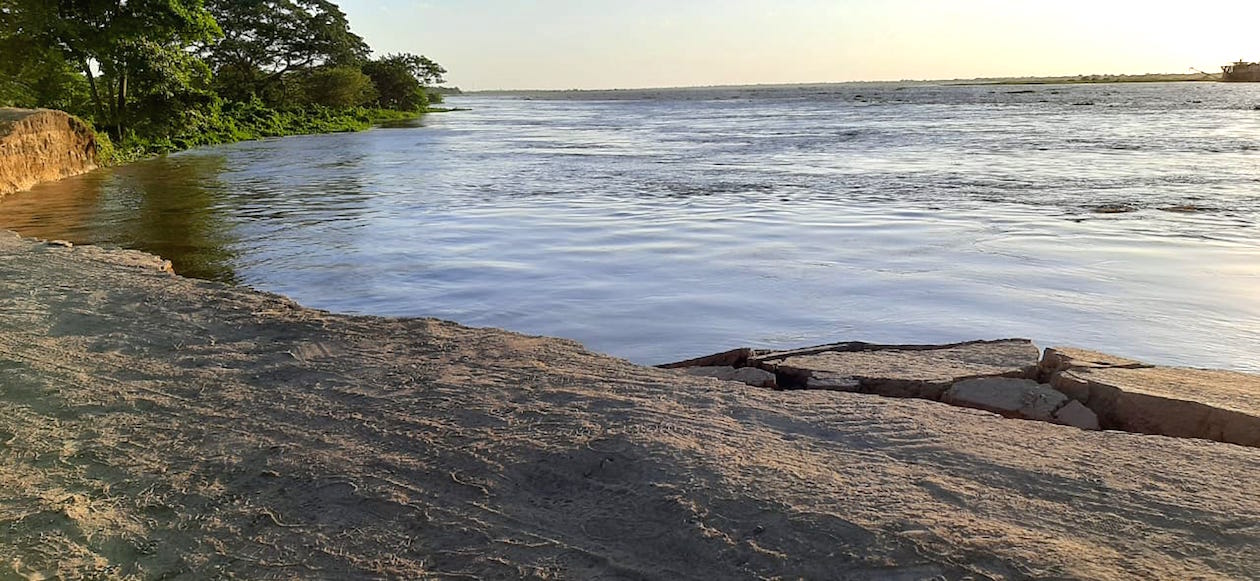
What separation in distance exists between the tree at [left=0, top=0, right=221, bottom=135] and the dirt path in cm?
1873

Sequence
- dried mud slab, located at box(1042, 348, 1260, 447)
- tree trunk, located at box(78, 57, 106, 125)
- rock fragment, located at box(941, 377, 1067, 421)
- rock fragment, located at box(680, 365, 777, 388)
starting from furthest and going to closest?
1. tree trunk, located at box(78, 57, 106, 125)
2. rock fragment, located at box(680, 365, 777, 388)
3. rock fragment, located at box(941, 377, 1067, 421)
4. dried mud slab, located at box(1042, 348, 1260, 447)

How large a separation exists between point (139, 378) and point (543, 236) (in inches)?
246

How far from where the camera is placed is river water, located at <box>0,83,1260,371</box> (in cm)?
616

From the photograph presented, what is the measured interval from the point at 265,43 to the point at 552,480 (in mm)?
49332

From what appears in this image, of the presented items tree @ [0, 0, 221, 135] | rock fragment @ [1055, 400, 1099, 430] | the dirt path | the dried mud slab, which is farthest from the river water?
tree @ [0, 0, 221, 135]

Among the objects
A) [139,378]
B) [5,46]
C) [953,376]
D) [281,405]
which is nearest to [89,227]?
[139,378]

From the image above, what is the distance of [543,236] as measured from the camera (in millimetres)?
10219

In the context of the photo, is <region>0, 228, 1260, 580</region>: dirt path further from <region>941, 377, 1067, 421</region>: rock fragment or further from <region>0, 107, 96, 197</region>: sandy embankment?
<region>0, 107, 96, 197</region>: sandy embankment

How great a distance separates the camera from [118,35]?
65.5 ft

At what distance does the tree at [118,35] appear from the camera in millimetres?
19578

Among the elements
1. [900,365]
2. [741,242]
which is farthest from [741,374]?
[741,242]

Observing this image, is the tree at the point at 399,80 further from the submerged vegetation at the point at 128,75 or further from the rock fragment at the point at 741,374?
the rock fragment at the point at 741,374

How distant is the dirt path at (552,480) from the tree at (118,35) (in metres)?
18.7

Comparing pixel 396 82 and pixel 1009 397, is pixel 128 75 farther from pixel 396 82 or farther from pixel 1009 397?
pixel 396 82
